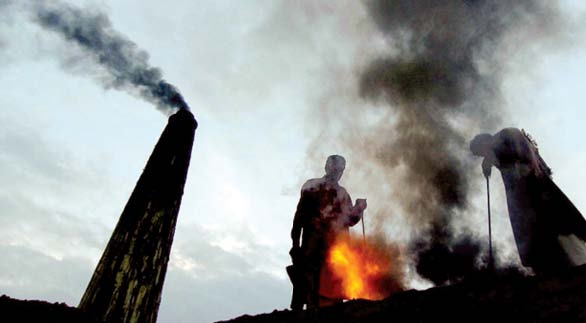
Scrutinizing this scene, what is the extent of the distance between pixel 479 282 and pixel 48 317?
3.53 meters

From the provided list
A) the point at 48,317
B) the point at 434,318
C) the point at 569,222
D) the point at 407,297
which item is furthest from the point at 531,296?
the point at 48,317

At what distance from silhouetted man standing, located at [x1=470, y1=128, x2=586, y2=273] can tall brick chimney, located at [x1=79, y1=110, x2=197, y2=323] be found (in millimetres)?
4327

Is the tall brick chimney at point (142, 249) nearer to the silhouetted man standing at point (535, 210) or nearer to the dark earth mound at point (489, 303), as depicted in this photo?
the dark earth mound at point (489, 303)

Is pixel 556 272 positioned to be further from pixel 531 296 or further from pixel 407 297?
pixel 407 297

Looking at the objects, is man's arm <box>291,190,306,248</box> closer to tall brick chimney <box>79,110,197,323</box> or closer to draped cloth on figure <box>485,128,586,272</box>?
tall brick chimney <box>79,110,197,323</box>

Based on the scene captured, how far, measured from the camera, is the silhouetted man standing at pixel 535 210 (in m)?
5.00

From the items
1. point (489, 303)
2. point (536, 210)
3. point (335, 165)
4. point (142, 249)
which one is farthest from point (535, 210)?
point (142, 249)

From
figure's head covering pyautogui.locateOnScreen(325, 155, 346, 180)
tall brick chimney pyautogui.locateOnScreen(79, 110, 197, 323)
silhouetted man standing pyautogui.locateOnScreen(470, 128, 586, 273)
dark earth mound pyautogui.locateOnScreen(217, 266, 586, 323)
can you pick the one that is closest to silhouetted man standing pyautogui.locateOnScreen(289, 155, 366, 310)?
figure's head covering pyautogui.locateOnScreen(325, 155, 346, 180)

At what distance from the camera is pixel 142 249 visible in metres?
5.24

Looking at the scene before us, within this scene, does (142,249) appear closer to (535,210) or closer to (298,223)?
(298,223)

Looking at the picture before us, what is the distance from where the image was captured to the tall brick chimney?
4.92 meters

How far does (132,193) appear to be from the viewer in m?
5.73

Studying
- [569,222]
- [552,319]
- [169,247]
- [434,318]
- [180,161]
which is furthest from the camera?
[180,161]

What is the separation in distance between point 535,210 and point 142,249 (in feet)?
15.5
